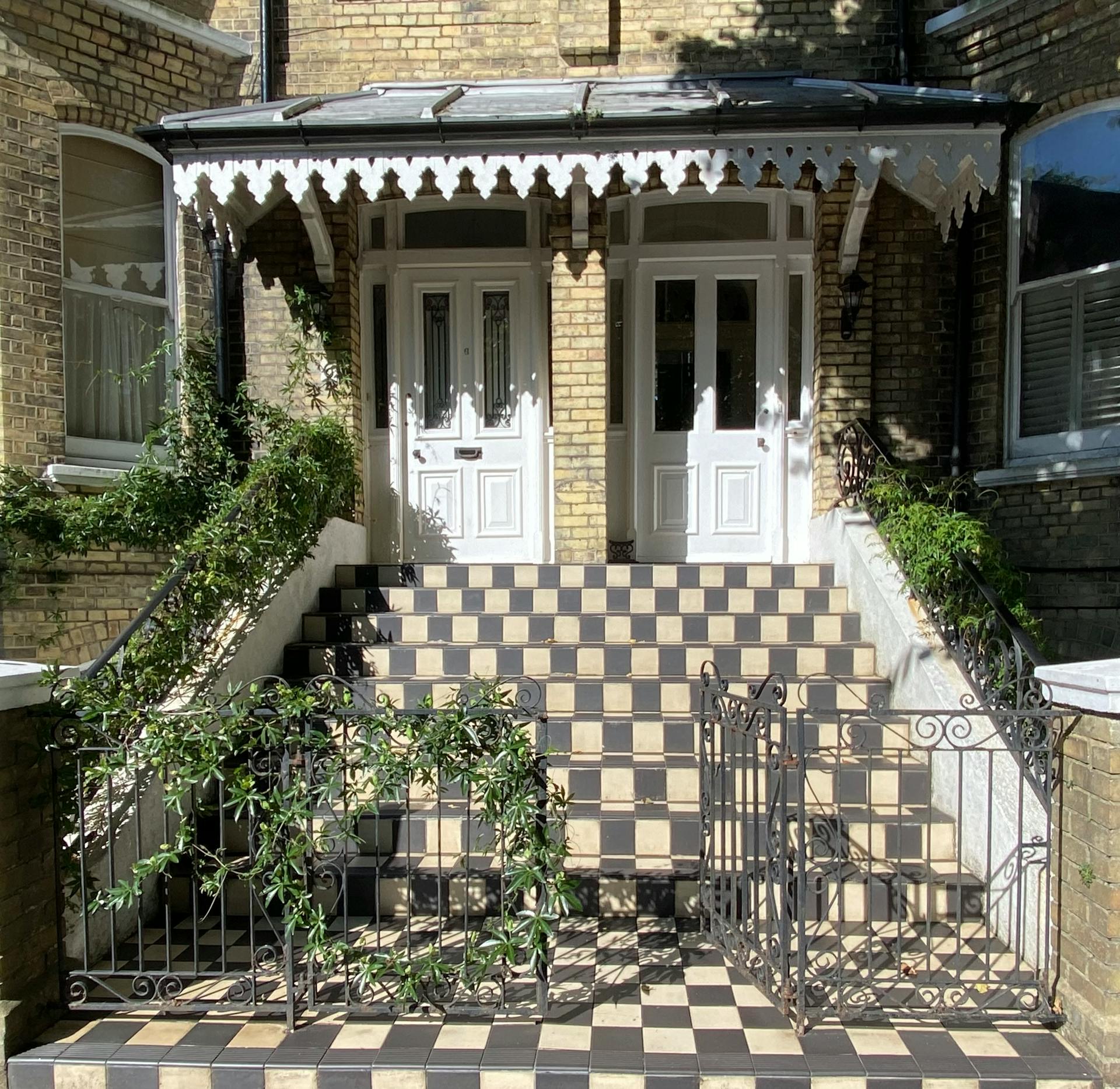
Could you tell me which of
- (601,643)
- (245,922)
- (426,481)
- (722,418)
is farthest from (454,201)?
(245,922)

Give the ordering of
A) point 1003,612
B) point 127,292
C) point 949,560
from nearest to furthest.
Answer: point 1003,612, point 949,560, point 127,292

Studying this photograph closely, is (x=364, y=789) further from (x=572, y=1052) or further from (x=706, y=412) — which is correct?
(x=706, y=412)

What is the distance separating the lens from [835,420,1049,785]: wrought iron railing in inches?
160

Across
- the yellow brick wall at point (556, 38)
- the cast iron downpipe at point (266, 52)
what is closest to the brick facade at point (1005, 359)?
the yellow brick wall at point (556, 38)

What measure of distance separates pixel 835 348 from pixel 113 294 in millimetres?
5862

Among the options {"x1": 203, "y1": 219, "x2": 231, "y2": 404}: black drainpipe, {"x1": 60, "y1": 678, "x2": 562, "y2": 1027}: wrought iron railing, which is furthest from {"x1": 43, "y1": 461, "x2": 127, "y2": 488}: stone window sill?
{"x1": 60, "y1": 678, "x2": 562, "y2": 1027}: wrought iron railing

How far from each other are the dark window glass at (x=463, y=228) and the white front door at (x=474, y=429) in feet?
0.83

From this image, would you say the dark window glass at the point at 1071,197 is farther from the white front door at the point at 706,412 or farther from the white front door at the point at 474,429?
the white front door at the point at 474,429

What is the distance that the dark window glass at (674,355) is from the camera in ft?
25.4

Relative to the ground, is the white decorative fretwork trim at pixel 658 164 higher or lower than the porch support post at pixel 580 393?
higher

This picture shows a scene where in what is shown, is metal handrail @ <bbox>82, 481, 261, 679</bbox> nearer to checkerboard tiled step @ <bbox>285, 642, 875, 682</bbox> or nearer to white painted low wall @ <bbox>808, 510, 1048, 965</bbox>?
checkerboard tiled step @ <bbox>285, 642, 875, 682</bbox>

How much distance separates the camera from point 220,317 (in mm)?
7566

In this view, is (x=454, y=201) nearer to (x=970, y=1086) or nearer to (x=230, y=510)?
(x=230, y=510)

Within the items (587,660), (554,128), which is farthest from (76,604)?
(554,128)
